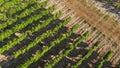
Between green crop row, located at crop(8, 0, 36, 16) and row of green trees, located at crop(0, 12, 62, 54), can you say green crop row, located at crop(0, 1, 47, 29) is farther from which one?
row of green trees, located at crop(0, 12, 62, 54)

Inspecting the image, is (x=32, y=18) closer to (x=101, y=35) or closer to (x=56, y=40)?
(x=56, y=40)

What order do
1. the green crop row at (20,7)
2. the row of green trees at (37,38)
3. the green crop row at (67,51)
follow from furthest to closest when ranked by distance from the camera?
the green crop row at (20,7)
the row of green trees at (37,38)
the green crop row at (67,51)

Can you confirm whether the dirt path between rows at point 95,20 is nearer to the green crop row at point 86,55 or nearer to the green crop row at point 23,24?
the green crop row at point 86,55

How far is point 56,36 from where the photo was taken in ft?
95.1

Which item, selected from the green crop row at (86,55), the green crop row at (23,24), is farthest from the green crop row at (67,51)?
the green crop row at (23,24)

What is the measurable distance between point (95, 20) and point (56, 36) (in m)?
6.07

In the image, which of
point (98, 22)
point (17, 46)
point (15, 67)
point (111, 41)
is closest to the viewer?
point (15, 67)

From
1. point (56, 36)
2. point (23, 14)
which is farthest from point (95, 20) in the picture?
point (23, 14)

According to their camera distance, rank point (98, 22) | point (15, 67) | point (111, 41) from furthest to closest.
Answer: point (98, 22) < point (111, 41) < point (15, 67)

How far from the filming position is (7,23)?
28.5 m

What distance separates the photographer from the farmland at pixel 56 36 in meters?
26.3

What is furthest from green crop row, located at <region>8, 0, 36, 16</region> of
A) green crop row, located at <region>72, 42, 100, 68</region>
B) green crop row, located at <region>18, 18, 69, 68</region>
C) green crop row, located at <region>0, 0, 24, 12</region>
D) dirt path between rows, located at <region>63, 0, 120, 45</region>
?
green crop row, located at <region>72, 42, 100, 68</region>

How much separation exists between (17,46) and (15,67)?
9.16ft

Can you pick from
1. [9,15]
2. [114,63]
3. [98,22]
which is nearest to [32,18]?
[9,15]
